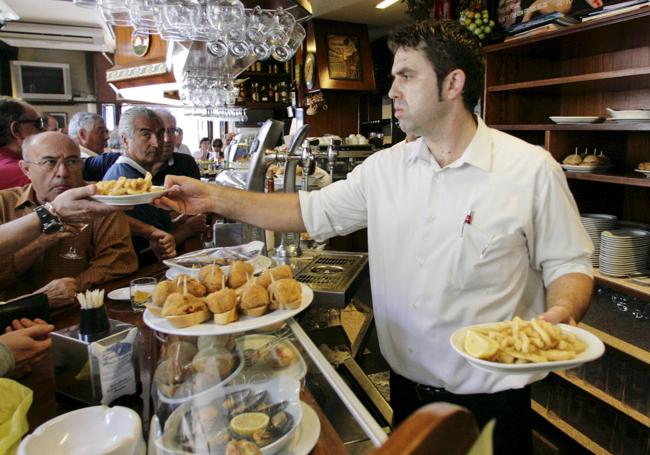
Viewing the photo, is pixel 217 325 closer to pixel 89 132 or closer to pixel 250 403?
pixel 250 403

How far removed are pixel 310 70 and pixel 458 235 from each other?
6.19 metres

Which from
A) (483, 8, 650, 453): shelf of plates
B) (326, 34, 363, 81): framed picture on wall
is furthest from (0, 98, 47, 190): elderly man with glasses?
(326, 34, 363, 81): framed picture on wall

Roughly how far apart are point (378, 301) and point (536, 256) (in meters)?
0.52

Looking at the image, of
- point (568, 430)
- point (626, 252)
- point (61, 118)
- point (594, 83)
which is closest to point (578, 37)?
point (594, 83)

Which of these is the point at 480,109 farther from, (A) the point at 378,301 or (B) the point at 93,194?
(B) the point at 93,194

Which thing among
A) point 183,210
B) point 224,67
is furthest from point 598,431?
point 224,67

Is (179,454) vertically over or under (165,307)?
under

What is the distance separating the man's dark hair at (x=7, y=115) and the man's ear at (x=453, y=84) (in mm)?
2723

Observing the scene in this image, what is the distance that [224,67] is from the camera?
4.46 meters

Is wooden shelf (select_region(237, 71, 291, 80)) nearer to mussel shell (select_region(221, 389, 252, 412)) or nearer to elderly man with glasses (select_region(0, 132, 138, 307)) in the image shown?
elderly man with glasses (select_region(0, 132, 138, 307))

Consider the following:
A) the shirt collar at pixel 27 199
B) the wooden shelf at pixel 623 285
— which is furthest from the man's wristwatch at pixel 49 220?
the wooden shelf at pixel 623 285

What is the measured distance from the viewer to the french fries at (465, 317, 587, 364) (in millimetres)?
958

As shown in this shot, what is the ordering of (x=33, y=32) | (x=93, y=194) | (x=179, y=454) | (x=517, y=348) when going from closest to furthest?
(x=179, y=454) < (x=517, y=348) < (x=93, y=194) < (x=33, y=32)

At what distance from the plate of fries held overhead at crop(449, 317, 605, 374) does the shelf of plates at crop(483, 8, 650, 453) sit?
1630 mm
